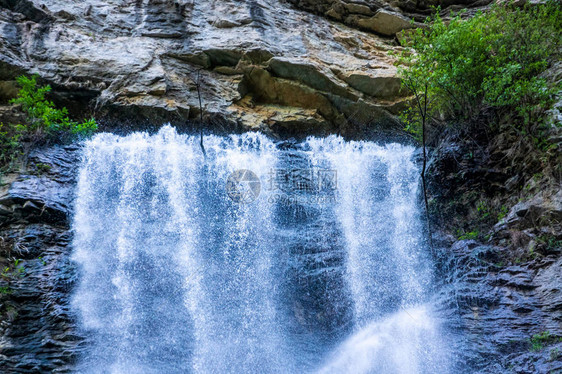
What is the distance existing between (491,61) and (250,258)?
7427 mm

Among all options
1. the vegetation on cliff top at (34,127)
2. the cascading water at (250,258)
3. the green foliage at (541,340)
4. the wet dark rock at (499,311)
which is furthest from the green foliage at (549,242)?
the vegetation on cliff top at (34,127)

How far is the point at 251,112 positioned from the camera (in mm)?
12234

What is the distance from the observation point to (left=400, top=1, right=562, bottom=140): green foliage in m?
8.99

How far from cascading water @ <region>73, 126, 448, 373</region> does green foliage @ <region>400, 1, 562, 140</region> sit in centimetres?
240

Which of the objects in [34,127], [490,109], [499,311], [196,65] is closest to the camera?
[499,311]

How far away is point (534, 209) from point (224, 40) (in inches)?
385

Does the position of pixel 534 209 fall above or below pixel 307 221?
above

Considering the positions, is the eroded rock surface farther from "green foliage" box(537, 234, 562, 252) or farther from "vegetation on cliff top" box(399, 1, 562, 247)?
"green foliage" box(537, 234, 562, 252)

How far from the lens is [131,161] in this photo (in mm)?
10734

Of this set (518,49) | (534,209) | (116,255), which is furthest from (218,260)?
(518,49)

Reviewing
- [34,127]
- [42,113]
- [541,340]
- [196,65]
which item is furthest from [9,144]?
[541,340]

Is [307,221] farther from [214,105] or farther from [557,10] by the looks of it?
[557,10]

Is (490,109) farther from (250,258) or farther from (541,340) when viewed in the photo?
(250,258)

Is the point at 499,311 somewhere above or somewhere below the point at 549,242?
below
